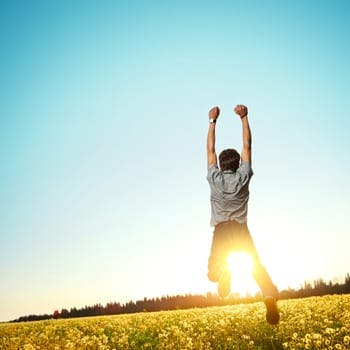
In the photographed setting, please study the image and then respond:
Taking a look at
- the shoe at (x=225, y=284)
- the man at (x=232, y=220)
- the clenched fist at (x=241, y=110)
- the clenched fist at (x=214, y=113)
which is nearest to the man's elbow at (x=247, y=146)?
the man at (x=232, y=220)

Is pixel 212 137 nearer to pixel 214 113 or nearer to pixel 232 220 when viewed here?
pixel 214 113

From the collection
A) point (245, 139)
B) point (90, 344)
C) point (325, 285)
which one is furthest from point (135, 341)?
point (325, 285)

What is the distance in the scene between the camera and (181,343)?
24.5 ft

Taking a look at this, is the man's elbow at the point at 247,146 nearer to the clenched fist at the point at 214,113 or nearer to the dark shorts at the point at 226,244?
the clenched fist at the point at 214,113

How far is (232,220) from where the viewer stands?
5.50 m

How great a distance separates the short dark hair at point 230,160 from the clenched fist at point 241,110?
56cm

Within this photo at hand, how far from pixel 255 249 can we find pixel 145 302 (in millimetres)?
100722

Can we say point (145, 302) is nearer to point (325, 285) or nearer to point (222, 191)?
point (325, 285)

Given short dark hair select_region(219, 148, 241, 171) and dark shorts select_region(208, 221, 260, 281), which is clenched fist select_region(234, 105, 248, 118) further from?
dark shorts select_region(208, 221, 260, 281)

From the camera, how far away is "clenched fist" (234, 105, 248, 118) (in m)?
5.99

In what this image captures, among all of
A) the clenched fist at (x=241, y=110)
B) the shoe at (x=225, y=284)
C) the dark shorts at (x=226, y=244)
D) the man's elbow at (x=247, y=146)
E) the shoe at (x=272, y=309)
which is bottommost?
the shoe at (x=272, y=309)

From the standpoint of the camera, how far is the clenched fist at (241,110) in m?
5.99

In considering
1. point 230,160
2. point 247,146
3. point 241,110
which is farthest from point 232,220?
point 241,110

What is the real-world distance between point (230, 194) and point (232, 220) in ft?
1.21
